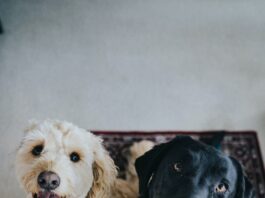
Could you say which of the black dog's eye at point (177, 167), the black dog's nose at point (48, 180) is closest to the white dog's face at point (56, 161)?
the black dog's nose at point (48, 180)

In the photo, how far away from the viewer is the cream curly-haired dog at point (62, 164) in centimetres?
163

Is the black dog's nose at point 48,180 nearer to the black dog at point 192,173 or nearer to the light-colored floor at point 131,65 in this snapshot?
the black dog at point 192,173

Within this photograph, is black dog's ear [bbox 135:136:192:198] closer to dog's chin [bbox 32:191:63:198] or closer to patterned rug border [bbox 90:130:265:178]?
dog's chin [bbox 32:191:63:198]

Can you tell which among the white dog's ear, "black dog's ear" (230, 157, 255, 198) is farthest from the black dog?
the white dog's ear

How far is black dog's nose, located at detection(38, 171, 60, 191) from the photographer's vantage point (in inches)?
62.7

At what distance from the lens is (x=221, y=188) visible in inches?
65.9

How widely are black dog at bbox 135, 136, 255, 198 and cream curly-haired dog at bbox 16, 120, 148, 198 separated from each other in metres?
0.20

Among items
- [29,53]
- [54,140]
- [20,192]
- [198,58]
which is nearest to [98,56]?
[29,53]

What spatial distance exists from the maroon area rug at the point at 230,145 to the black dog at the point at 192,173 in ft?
2.17

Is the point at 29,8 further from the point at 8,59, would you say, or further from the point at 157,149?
the point at 157,149

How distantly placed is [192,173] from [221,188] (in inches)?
5.0

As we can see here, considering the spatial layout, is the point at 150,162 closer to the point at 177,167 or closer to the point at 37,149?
the point at 177,167

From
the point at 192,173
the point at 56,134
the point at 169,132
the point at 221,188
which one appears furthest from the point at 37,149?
the point at 169,132

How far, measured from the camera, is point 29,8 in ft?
9.76
